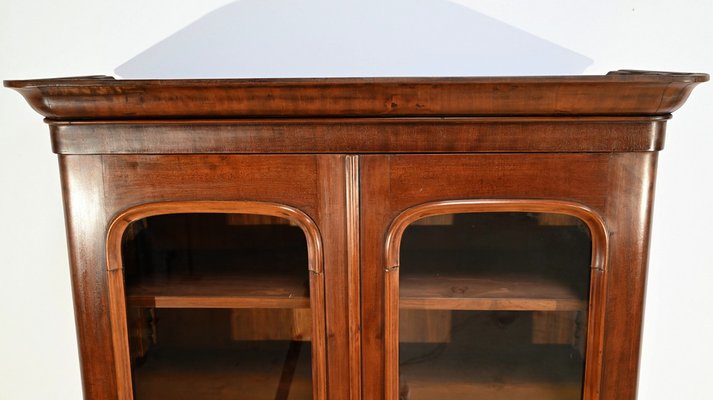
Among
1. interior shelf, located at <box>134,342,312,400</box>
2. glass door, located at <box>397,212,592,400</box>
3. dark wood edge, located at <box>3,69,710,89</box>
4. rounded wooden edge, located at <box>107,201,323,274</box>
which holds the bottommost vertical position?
interior shelf, located at <box>134,342,312,400</box>

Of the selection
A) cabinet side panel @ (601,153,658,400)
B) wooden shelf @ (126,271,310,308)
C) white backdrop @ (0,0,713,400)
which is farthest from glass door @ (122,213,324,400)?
white backdrop @ (0,0,713,400)

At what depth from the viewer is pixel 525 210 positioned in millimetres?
662

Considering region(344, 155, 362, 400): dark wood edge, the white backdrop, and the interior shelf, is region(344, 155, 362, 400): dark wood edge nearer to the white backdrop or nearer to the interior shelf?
the interior shelf

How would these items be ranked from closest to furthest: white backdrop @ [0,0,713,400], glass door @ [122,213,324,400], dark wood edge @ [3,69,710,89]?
dark wood edge @ [3,69,710,89]
glass door @ [122,213,324,400]
white backdrop @ [0,0,713,400]

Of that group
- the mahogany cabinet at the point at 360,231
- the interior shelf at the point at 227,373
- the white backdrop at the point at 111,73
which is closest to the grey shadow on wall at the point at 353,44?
the white backdrop at the point at 111,73

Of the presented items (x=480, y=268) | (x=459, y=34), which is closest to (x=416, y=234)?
(x=480, y=268)

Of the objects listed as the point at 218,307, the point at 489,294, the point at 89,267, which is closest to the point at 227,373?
the point at 218,307

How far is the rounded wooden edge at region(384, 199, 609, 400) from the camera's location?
65cm

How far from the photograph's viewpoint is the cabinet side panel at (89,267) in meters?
0.67

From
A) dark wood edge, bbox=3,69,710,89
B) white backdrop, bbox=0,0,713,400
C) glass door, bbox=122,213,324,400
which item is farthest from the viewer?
white backdrop, bbox=0,0,713,400

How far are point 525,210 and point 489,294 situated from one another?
11 cm

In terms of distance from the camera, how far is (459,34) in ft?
3.30

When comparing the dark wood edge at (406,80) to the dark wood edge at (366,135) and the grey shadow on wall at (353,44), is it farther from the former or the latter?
the grey shadow on wall at (353,44)

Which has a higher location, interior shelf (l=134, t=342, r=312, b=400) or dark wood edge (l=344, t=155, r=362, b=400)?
dark wood edge (l=344, t=155, r=362, b=400)
